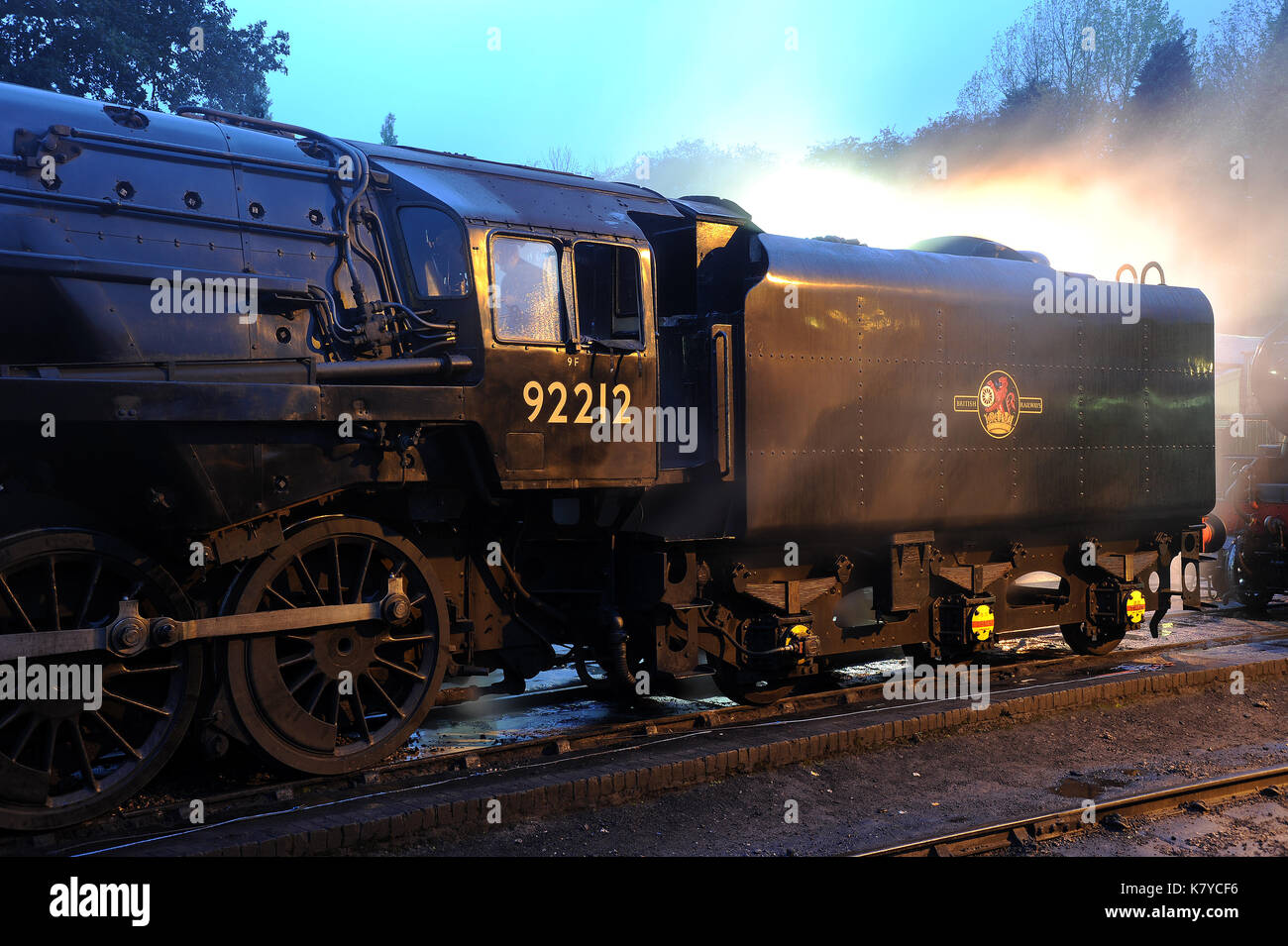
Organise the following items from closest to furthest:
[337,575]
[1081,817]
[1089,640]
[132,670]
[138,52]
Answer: [132,670], [1081,817], [337,575], [1089,640], [138,52]

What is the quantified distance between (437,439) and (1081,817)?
4037 millimetres

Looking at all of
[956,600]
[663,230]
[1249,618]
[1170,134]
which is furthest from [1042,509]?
[1170,134]

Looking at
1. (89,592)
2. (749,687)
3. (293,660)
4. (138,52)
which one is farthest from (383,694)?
(138,52)

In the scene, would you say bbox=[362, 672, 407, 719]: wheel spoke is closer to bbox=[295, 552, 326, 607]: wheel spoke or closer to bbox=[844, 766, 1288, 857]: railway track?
bbox=[295, 552, 326, 607]: wheel spoke

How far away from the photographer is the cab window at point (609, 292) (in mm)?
6836

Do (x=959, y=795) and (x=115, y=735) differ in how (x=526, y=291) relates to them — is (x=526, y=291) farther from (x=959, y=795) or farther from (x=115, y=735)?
(x=959, y=795)

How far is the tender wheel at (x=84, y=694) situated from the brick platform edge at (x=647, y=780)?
91 centimetres

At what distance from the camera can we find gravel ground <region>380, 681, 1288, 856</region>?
548cm

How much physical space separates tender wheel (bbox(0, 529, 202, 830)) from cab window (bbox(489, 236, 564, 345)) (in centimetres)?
229

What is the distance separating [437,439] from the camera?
6.35 m

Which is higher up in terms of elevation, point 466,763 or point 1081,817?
point 466,763

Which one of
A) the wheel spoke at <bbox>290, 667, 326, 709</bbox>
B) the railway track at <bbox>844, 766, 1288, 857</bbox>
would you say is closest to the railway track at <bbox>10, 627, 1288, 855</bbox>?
the wheel spoke at <bbox>290, 667, 326, 709</bbox>

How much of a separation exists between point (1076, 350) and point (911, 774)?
430cm
